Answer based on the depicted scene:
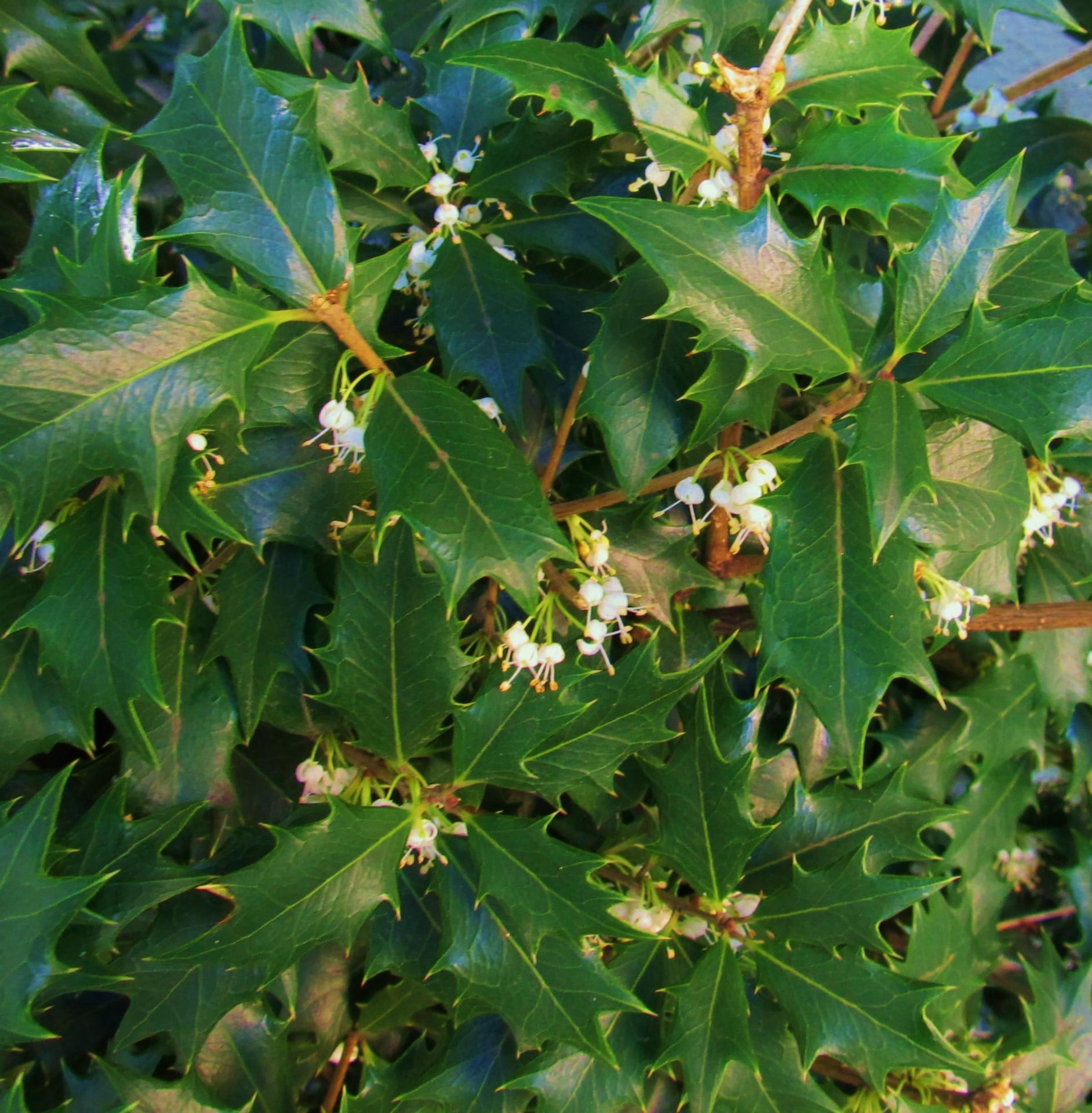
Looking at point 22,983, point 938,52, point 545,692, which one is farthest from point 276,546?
point 938,52

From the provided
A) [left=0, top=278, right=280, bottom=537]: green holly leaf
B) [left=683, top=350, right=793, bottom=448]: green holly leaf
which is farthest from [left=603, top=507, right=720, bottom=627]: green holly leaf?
[left=0, top=278, right=280, bottom=537]: green holly leaf

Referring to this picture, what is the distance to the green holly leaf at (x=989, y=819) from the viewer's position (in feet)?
3.47

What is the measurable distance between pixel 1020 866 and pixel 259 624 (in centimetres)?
101

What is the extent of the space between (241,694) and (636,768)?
34cm

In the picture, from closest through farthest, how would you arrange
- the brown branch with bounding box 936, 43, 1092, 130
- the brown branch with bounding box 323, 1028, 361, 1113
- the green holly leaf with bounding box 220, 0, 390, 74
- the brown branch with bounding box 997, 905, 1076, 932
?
1. the green holly leaf with bounding box 220, 0, 390, 74
2. the brown branch with bounding box 323, 1028, 361, 1113
3. the brown branch with bounding box 936, 43, 1092, 130
4. the brown branch with bounding box 997, 905, 1076, 932

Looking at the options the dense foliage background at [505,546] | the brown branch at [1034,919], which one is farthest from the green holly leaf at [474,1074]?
the brown branch at [1034,919]

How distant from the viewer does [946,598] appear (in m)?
0.74

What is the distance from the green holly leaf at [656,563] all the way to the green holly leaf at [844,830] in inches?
8.6

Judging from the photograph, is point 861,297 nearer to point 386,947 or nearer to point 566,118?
→ point 566,118

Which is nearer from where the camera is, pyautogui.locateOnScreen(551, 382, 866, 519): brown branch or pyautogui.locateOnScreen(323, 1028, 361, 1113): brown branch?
pyautogui.locateOnScreen(551, 382, 866, 519): brown branch

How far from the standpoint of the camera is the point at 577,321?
0.79 m

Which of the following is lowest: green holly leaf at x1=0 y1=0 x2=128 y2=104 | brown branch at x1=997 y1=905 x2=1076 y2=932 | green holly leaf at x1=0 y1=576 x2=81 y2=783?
brown branch at x1=997 y1=905 x2=1076 y2=932

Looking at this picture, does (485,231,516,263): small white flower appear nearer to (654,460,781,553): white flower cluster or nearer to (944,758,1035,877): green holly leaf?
(654,460,781,553): white flower cluster

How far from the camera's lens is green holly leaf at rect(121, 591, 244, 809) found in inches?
29.7
